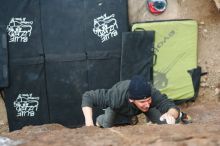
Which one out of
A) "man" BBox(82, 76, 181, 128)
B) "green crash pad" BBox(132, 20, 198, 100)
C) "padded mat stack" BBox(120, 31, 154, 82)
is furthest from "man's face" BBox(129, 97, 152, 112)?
"green crash pad" BBox(132, 20, 198, 100)

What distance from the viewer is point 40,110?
7.66 m

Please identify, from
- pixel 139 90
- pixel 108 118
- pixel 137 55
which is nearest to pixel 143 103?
pixel 139 90

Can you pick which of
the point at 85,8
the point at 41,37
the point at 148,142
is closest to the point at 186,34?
the point at 85,8

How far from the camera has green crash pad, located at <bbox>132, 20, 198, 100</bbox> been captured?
7695 millimetres

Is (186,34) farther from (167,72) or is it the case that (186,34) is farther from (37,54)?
(37,54)

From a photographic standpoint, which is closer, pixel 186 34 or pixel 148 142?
pixel 148 142

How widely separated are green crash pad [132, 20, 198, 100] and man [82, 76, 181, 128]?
2445 mm

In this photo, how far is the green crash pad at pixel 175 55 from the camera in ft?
25.2

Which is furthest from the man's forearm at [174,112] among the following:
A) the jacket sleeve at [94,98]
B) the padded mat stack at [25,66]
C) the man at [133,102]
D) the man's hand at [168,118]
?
the padded mat stack at [25,66]

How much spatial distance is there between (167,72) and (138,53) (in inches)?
22.0

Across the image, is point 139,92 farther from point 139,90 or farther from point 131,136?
point 131,136

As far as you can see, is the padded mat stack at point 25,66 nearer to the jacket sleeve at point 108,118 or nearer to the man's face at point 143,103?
the jacket sleeve at point 108,118

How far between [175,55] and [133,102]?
3017 millimetres

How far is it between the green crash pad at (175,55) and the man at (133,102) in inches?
96.3
